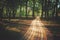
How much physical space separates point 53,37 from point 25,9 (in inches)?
33.1

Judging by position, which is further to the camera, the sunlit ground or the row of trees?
the row of trees

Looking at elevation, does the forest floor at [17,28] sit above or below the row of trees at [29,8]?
below

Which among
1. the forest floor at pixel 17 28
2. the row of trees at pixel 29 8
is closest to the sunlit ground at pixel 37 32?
the forest floor at pixel 17 28

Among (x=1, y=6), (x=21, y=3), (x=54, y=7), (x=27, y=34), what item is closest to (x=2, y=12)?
(x=1, y=6)

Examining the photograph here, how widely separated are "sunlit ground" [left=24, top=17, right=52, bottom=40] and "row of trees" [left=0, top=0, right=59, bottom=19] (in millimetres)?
181

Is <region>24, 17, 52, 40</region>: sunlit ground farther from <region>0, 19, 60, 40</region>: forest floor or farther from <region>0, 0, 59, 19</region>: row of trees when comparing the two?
<region>0, 0, 59, 19</region>: row of trees

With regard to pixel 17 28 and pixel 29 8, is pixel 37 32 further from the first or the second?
pixel 29 8

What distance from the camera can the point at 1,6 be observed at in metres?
4.54

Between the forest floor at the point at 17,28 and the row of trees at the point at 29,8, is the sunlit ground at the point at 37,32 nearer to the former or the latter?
the forest floor at the point at 17,28

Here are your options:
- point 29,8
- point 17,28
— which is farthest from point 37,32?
point 29,8

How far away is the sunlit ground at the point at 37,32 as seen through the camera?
4.18 meters

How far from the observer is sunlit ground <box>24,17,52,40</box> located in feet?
13.7

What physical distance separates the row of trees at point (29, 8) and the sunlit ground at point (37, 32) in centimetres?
18

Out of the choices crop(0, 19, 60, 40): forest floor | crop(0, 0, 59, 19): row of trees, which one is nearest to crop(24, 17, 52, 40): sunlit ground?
crop(0, 19, 60, 40): forest floor
